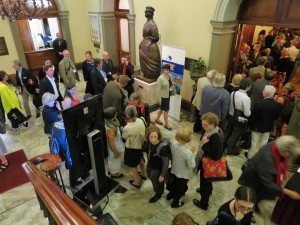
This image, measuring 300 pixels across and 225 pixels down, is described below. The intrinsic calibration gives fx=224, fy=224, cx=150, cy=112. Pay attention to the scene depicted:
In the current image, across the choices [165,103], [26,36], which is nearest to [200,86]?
[165,103]

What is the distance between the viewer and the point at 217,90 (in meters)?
3.67

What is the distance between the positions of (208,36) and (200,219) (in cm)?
362

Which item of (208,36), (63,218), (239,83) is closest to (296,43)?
(208,36)

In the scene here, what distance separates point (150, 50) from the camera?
16.8ft

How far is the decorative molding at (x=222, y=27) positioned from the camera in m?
4.47

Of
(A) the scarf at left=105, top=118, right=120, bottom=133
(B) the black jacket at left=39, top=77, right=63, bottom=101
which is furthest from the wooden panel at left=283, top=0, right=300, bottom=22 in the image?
(B) the black jacket at left=39, top=77, right=63, bottom=101

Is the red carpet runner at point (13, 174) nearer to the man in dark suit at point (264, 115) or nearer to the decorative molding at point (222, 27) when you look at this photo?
the man in dark suit at point (264, 115)

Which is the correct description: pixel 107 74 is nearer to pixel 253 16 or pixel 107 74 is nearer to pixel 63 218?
pixel 253 16

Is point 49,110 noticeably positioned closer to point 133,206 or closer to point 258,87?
point 133,206

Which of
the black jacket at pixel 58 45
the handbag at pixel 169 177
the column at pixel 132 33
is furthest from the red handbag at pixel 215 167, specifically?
the black jacket at pixel 58 45

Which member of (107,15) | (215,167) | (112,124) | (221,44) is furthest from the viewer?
(107,15)

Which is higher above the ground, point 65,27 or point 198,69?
point 65,27

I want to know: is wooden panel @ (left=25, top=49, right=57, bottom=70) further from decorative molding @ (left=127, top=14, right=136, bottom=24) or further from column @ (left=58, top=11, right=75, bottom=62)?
decorative molding @ (left=127, top=14, right=136, bottom=24)

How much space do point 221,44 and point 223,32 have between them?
239 mm
